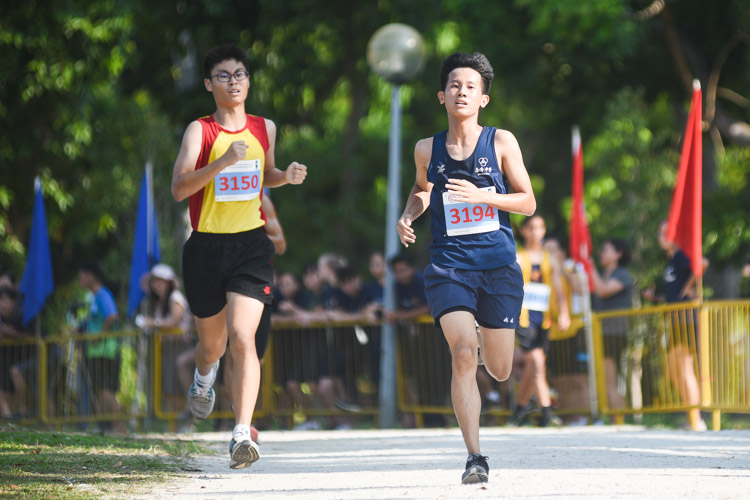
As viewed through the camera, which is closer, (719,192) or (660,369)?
(660,369)

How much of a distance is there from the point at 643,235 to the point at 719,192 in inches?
150

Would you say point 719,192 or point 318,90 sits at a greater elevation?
point 318,90

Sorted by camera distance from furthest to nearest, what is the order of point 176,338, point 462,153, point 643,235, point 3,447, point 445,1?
point 643,235
point 445,1
point 176,338
point 3,447
point 462,153

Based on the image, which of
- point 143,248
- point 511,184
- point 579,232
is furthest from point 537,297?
point 511,184

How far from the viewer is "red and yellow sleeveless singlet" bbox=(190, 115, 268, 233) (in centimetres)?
698

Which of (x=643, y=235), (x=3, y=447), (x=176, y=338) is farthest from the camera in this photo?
(x=643, y=235)

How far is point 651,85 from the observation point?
18719 millimetres

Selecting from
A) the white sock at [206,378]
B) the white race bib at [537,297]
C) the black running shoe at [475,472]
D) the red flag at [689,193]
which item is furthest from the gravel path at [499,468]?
the red flag at [689,193]

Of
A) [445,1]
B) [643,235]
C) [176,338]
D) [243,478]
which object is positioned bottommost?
[243,478]

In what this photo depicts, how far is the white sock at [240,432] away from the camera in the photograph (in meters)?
6.38

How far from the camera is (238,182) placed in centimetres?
698

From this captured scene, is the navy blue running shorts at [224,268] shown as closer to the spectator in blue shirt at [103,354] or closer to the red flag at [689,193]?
the red flag at [689,193]

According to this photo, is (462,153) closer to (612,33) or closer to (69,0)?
(612,33)

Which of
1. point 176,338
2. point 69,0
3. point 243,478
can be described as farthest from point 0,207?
point 243,478
